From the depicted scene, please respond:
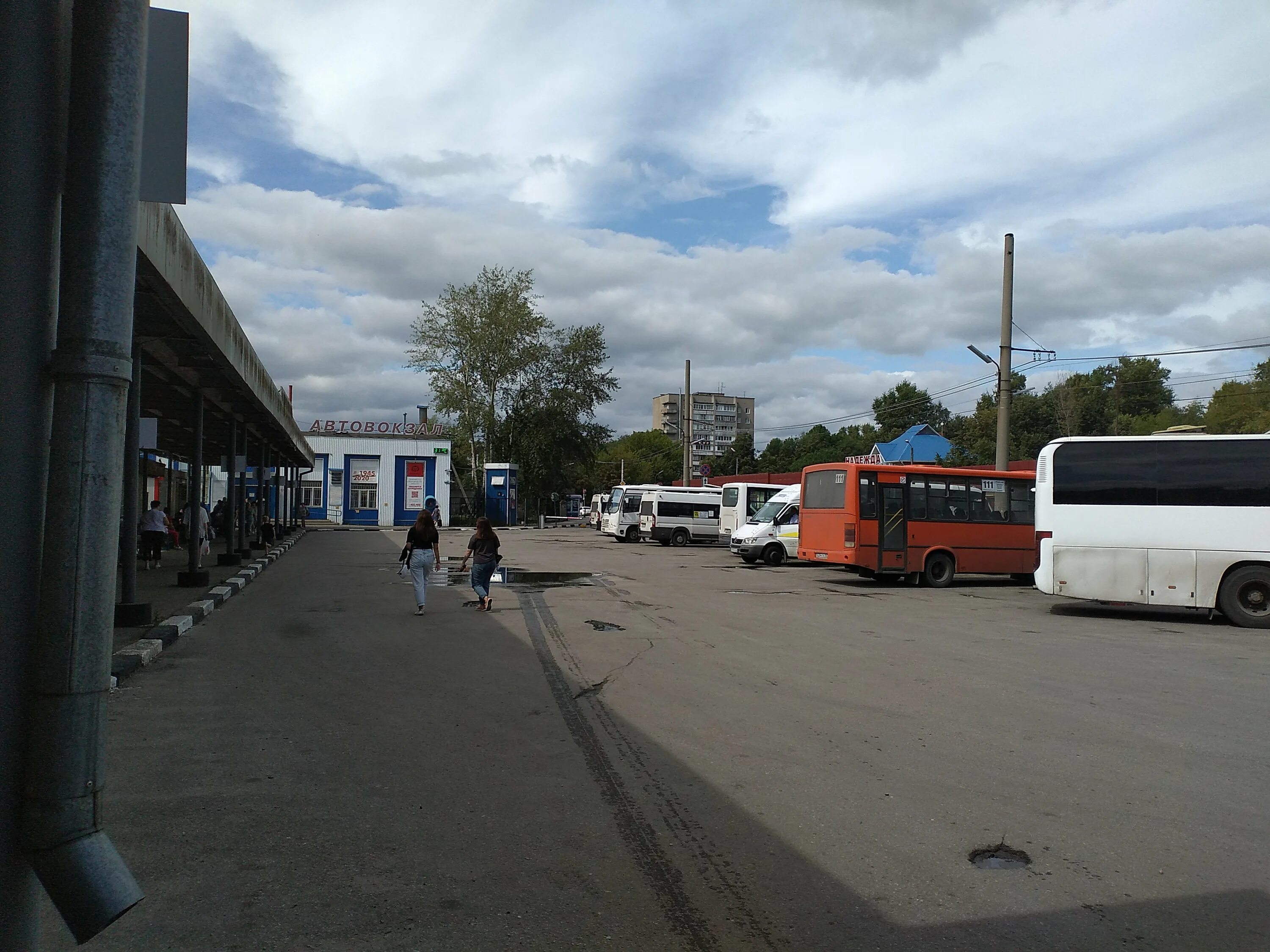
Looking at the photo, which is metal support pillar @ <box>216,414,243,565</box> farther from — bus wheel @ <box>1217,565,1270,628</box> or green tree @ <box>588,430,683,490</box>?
green tree @ <box>588,430,683,490</box>

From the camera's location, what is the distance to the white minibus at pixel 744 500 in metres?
37.3

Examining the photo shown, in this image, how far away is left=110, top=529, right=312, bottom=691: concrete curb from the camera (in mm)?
A: 9148

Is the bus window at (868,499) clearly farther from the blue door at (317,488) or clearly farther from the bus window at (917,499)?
the blue door at (317,488)

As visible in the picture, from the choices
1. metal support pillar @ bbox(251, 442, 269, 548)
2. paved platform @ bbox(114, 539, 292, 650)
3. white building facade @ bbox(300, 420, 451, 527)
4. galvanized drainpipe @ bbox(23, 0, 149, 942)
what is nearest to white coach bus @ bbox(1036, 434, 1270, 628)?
paved platform @ bbox(114, 539, 292, 650)

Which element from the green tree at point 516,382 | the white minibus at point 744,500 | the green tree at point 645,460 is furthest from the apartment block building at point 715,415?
the white minibus at point 744,500

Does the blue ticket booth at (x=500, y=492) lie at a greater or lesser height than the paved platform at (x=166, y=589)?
greater

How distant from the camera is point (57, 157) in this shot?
1775 mm

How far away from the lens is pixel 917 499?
21625 mm

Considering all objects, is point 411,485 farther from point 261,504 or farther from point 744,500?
point 261,504

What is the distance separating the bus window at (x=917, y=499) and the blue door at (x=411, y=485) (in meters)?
39.8

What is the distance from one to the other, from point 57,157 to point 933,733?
22.4ft

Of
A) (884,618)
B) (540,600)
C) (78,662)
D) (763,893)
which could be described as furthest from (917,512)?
(78,662)

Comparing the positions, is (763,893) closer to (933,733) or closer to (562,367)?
(933,733)

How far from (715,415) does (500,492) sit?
113 meters
